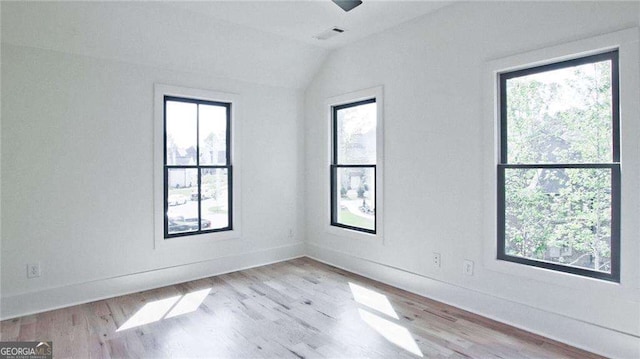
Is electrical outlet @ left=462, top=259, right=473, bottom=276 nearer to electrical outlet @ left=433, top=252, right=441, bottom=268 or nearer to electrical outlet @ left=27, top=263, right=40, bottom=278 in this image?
electrical outlet @ left=433, top=252, right=441, bottom=268

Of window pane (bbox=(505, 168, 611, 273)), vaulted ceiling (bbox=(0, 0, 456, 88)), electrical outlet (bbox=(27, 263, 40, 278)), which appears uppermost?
vaulted ceiling (bbox=(0, 0, 456, 88))

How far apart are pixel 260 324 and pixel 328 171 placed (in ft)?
7.61

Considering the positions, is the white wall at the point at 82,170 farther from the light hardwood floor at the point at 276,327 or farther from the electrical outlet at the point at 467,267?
the electrical outlet at the point at 467,267

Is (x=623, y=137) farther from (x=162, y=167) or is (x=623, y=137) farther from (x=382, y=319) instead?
(x=162, y=167)

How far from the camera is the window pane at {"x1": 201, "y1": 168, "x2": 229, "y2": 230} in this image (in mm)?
4230

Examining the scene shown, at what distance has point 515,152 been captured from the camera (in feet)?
9.52

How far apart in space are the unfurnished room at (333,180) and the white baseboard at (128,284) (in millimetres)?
18

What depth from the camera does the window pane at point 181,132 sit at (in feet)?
12.9

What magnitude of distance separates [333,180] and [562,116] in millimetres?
2699

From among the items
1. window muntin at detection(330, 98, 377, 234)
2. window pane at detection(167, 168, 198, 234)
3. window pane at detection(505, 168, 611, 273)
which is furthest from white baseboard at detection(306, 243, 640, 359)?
window pane at detection(167, 168, 198, 234)

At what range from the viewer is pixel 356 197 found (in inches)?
173

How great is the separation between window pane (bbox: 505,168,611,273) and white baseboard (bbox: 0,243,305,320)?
9.77 ft

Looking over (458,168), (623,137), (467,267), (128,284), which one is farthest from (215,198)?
(623,137)

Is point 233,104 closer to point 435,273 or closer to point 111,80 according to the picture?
point 111,80
